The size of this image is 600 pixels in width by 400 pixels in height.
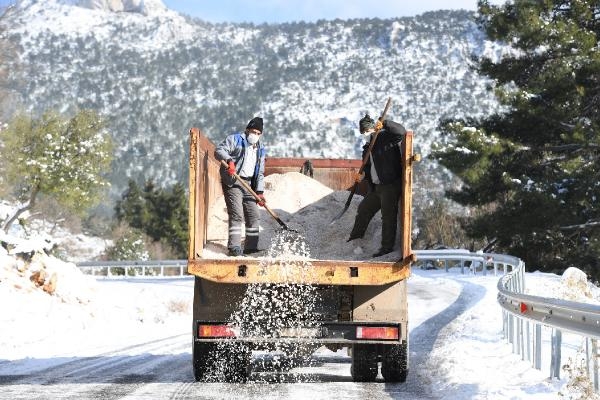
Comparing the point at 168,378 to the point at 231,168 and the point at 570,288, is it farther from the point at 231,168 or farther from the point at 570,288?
the point at 570,288

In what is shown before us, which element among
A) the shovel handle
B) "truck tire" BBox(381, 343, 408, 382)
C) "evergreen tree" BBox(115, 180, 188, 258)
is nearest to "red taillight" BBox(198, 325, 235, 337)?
"truck tire" BBox(381, 343, 408, 382)

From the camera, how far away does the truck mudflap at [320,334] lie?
8.37 meters

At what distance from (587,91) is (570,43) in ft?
6.06

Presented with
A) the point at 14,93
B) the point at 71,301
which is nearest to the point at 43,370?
the point at 71,301

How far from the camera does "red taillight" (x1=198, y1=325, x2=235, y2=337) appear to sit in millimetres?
8445

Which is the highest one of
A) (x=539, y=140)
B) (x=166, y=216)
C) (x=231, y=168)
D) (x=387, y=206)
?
(x=539, y=140)

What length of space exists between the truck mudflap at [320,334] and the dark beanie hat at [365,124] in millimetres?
2296

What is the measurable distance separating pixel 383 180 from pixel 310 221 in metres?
1.16

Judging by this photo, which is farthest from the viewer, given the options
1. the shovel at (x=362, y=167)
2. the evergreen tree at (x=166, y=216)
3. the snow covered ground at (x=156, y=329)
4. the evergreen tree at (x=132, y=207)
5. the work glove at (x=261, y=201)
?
the evergreen tree at (x=132, y=207)

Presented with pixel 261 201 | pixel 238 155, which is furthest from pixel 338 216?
pixel 238 155

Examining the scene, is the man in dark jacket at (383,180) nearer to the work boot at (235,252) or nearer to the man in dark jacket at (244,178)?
the man in dark jacket at (244,178)

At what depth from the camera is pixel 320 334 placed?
8.37 meters

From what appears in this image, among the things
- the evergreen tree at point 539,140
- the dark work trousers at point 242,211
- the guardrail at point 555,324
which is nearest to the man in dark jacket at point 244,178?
the dark work trousers at point 242,211

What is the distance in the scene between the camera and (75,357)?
11945mm
